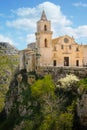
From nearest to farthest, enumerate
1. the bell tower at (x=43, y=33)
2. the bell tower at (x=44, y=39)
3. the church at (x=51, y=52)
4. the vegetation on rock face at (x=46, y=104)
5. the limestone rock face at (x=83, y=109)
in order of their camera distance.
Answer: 1. the limestone rock face at (x=83, y=109)
2. the vegetation on rock face at (x=46, y=104)
3. the church at (x=51, y=52)
4. the bell tower at (x=44, y=39)
5. the bell tower at (x=43, y=33)

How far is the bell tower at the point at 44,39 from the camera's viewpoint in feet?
326

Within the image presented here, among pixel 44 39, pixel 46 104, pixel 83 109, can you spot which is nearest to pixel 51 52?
pixel 44 39

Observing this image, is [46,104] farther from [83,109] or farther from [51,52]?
[51,52]

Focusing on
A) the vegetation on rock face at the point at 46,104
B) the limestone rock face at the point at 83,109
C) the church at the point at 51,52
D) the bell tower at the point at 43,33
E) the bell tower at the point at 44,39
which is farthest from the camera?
the bell tower at the point at 43,33

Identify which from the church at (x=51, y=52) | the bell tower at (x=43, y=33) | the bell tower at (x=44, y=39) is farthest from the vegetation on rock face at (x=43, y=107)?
the bell tower at (x=43, y=33)

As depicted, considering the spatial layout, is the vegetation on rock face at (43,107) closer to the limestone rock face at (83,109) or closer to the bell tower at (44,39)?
the limestone rock face at (83,109)

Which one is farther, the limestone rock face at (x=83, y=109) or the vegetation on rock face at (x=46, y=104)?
the vegetation on rock face at (x=46, y=104)

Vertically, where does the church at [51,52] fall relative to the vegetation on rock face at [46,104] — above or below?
above

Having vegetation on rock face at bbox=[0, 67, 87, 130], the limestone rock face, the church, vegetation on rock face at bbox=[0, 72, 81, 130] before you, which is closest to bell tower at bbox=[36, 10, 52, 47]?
the church

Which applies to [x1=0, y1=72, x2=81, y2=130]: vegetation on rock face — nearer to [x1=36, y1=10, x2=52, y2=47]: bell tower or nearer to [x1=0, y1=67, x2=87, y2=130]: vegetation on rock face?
[x1=0, y1=67, x2=87, y2=130]: vegetation on rock face

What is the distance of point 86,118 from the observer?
73062mm

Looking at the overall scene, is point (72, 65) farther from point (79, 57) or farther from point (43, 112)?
point (43, 112)

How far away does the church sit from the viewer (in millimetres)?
98881

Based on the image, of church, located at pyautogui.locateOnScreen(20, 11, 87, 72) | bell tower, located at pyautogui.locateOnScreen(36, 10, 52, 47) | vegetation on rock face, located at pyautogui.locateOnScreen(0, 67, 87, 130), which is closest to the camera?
vegetation on rock face, located at pyautogui.locateOnScreen(0, 67, 87, 130)
